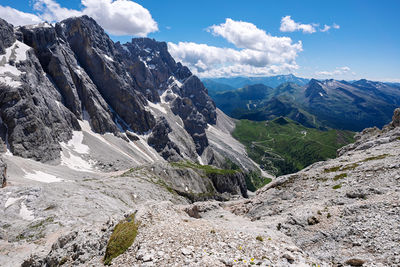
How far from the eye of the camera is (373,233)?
18.5 m

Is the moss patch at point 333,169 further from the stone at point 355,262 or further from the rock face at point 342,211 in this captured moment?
the stone at point 355,262

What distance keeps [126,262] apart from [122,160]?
449ft

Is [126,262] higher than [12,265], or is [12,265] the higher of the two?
[126,262]

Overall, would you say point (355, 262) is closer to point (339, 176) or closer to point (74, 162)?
point (339, 176)

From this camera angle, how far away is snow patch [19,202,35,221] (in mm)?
42219

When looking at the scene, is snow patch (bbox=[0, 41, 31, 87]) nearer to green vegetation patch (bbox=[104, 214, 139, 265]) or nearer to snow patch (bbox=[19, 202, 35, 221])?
snow patch (bbox=[19, 202, 35, 221])

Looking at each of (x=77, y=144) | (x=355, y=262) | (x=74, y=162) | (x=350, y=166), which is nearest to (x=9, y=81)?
(x=77, y=144)

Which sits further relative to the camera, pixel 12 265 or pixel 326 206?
pixel 12 265

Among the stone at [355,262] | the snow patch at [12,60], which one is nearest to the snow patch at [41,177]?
the snow patch at [12,60]

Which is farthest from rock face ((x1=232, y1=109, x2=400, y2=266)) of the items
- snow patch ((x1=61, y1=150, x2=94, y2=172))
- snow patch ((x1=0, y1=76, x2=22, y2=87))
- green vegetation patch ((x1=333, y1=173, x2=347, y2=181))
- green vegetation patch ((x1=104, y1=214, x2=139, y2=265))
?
snow patch ((x1=0, y1=76, x2=22, y2=87))

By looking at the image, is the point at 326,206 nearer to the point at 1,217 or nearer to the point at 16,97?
the point at 1,217

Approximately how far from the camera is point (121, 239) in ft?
63.1

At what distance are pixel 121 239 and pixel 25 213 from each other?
120 ft

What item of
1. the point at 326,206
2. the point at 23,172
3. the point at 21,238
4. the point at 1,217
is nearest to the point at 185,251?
the point at 326,206
